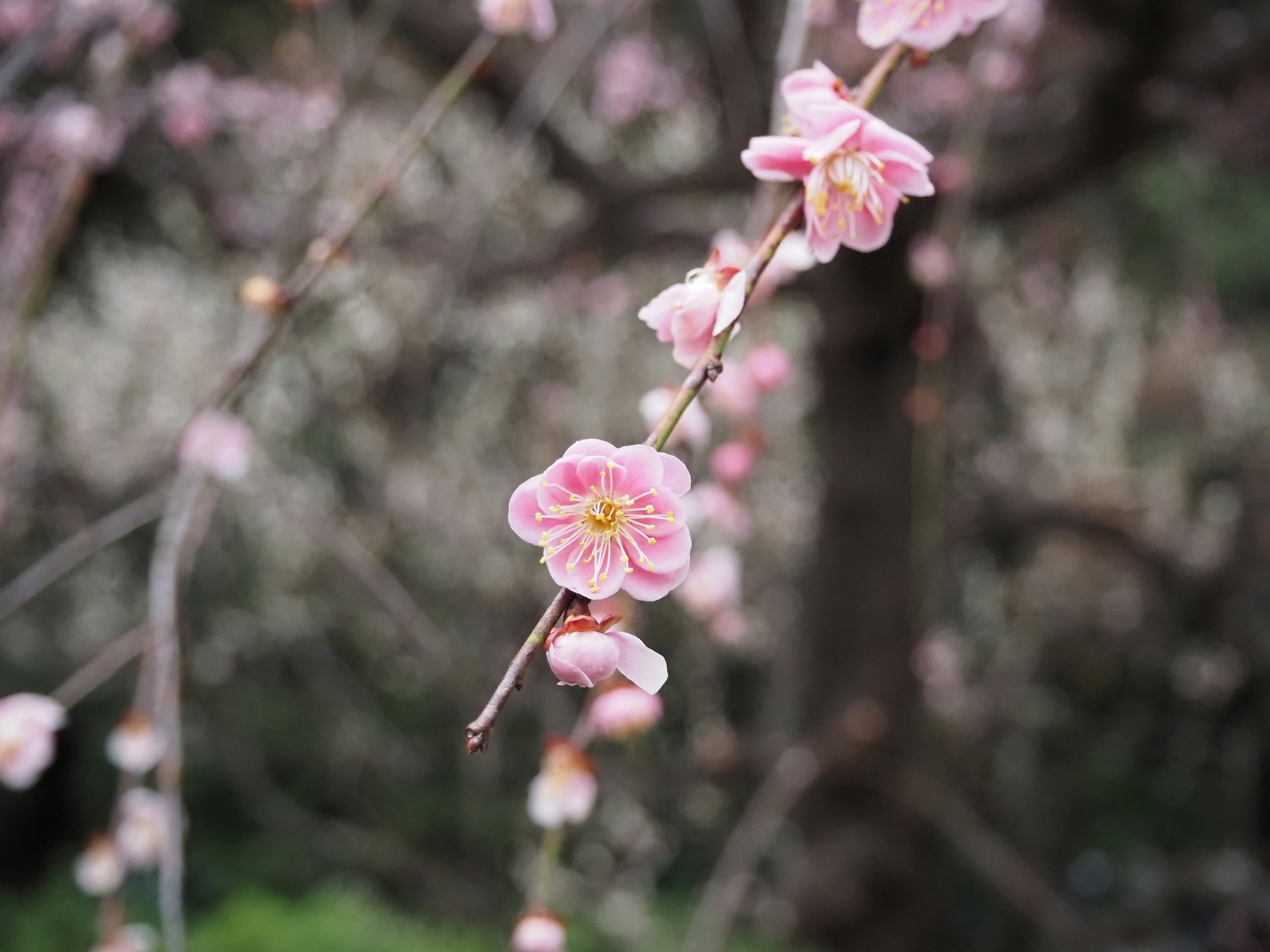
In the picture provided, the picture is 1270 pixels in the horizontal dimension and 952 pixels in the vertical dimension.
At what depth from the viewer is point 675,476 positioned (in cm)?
45

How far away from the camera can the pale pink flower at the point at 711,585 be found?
1.19 metres

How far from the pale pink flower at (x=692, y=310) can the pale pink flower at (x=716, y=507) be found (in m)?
0.52

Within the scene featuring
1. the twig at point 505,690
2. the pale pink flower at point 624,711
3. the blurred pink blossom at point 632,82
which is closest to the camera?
the twig at point 505,690

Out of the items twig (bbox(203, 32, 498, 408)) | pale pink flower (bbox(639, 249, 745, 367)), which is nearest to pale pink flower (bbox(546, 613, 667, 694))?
pale pink flower (bbox(639, 249, 745, 367))

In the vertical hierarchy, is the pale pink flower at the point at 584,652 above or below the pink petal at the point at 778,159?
below

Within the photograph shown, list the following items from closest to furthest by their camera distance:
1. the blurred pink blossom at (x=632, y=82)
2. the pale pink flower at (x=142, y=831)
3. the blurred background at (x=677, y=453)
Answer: the pale pink flower at (x=142, y=831)
the blurred background at (x=677, y=453)
the blurred pink blossom at (x=632, y=82)

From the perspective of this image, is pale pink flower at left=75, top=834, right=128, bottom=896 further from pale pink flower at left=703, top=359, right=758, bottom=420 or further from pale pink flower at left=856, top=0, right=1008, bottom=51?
pale pink flower at left=856, top=0, right=1008, bottom=51

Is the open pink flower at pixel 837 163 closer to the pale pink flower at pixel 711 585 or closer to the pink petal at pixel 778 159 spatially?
the pink petal at pixel 778 159

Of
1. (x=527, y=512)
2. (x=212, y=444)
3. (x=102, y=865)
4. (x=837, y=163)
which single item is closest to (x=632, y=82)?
(x=212, y=444)

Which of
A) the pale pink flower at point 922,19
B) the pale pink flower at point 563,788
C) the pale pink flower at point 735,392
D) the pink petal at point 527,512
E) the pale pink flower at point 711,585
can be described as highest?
the pale pink flower at point 735,392

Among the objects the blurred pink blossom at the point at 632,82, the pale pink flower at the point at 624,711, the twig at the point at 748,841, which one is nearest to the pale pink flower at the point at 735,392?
the pale pink flower at the point at 624,711

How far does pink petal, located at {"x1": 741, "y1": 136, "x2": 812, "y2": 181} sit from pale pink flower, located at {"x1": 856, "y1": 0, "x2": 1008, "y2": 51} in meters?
0.11

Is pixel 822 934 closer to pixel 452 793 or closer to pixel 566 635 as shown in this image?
pixel 566 635

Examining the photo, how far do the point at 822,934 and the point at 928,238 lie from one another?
1.48 meters
